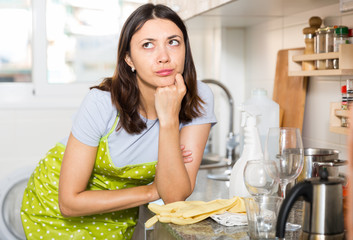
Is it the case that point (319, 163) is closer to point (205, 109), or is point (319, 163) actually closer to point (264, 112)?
point (205, 109)

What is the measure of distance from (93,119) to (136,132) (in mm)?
144

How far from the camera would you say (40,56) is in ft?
10.8

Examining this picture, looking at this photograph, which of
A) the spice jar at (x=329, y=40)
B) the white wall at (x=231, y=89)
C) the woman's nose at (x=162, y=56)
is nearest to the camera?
the woman's nose at (x=162, y=56)

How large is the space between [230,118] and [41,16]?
1484 millimetres

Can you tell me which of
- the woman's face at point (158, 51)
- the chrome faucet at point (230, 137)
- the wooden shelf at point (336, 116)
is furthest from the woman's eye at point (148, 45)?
the chrome faucet at point (230, 137)

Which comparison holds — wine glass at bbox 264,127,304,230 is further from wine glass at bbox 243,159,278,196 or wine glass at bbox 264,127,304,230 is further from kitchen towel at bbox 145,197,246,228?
kitchen towel at bbox 145,197,246,228

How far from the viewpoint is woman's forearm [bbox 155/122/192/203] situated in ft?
4.64

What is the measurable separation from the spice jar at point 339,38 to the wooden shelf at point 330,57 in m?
0.03

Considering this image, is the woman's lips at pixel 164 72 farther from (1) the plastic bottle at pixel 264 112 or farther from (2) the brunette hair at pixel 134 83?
(1) the plastic bottle at pixel 264 112

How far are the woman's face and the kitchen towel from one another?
389 millimetres

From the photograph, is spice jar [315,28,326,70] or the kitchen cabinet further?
spice jar [315,28,326,70]

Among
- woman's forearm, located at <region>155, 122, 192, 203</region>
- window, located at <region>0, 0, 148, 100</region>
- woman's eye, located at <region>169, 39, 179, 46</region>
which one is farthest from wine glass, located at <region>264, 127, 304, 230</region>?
window, located at <region>0, 0, 148, 100</region>

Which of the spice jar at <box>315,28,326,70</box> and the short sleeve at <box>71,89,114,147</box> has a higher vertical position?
the spice jar at <box>315,28,326,70</box>

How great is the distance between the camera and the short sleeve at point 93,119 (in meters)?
1.44
